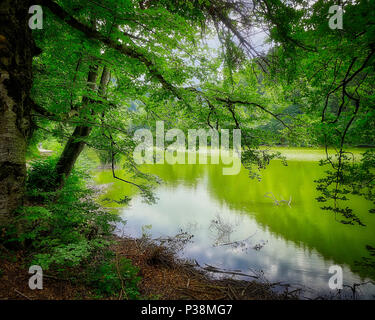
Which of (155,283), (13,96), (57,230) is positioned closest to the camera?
(13,96)

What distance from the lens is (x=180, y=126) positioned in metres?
4.80

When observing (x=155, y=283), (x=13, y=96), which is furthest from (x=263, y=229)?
(x=13, y=96)

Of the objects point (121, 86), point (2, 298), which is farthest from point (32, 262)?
point (121, 86)

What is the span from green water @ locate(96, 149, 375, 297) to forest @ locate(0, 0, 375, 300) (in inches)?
2.8

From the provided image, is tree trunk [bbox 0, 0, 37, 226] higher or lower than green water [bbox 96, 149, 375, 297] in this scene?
higher

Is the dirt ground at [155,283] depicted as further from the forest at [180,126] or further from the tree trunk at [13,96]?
the tree trunk at [13,96]

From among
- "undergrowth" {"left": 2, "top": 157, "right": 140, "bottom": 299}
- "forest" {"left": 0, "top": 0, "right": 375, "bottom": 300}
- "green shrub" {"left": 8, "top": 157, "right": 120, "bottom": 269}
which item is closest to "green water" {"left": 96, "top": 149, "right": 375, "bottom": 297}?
"forest" {"left": 0, "top": 0, "right": 375, "bottom": 300}

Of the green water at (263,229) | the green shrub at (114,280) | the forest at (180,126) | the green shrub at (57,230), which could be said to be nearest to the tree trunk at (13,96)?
the forest at (180,126)

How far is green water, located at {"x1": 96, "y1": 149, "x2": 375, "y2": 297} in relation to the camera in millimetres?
5659

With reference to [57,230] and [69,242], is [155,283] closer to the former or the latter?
[69,242]

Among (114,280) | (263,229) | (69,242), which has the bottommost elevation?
(263,229)

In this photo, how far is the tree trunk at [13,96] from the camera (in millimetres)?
2281

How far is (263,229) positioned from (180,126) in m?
5.96

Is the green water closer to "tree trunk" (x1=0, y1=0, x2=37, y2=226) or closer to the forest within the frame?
the forest
